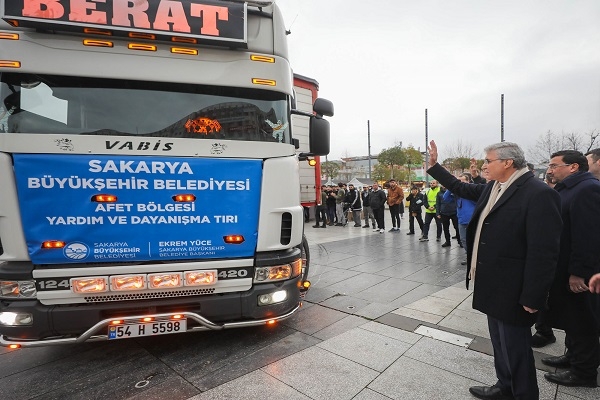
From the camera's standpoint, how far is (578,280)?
2.53 meters

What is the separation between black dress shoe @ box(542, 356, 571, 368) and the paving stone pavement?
2.2 inches

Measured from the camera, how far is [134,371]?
2.94 meters

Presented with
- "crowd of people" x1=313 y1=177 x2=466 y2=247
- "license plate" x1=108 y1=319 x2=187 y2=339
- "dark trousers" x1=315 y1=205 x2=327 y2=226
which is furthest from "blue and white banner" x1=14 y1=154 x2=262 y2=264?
"dark trousers" x1=315 y1=205 x2=327 y2=226

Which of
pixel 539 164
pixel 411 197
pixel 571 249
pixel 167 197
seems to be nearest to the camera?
pixel 571 249

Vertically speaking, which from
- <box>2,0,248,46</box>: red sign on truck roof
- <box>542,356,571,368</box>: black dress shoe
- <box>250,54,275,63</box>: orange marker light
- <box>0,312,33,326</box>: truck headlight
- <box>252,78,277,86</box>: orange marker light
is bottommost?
<box>542,356,571,368</box>: black dress shoe

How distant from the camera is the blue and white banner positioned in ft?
8.91

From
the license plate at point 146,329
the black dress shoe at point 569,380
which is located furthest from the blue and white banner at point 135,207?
the black dress shoe at point 569,380

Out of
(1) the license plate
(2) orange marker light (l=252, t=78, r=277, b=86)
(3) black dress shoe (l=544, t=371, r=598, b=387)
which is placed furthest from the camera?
(2) orange marker light (l=252, t=78, r=277, b=86)

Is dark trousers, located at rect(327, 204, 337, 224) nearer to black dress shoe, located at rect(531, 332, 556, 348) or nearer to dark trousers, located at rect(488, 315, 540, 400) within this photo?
black dress shoe, located at rect(531, 332, 556, 348)

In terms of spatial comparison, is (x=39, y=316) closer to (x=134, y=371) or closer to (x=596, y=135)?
(x=134, y=371)

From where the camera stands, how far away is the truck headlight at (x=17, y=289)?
105 inches

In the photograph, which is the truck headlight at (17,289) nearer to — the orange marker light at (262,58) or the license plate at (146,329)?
the license plate at (146,329)

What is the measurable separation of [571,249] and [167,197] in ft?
11.4

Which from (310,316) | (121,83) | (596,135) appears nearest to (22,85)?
(121,83)
